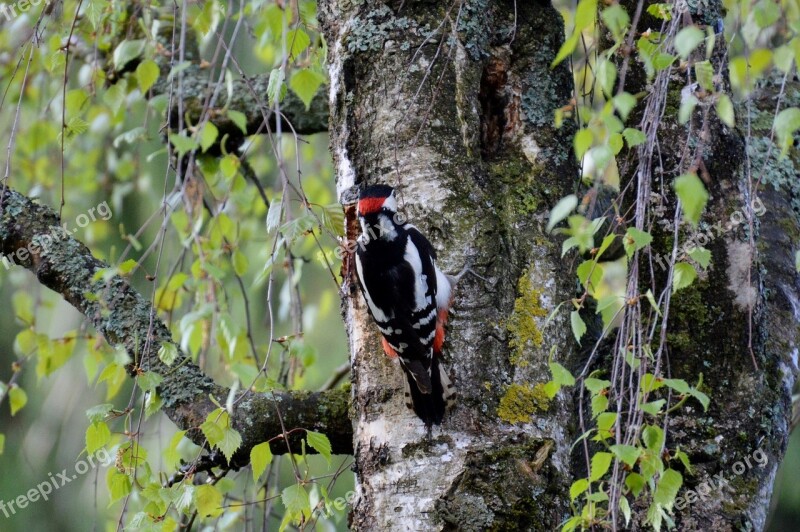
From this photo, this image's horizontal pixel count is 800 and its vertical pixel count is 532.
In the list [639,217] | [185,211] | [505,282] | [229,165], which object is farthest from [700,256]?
[185,211]

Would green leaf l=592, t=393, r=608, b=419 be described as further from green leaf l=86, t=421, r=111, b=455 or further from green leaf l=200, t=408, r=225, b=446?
green leaf l=86, t=421, r=111, b=455

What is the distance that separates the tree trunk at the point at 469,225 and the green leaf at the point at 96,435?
24.9 inches

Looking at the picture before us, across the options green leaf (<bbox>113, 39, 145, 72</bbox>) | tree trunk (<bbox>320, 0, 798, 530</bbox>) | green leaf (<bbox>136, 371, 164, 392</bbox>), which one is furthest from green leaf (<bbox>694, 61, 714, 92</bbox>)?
green leaf (<bbox>113, 39, 145, 72</bbox>)

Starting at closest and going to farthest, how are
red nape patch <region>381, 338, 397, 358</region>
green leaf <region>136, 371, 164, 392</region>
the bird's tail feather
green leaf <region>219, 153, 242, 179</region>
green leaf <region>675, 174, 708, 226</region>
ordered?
green leaf <region>675, 174, 708, 226</region>, the bird's tail feather, green leaf <region>136, 371, 164, 392</region>, red nape patch <region>381, 338, 397, 358</region>, green leaf <region>219, 153, 242, 179</region>

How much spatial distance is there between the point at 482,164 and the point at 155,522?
1.24 metres

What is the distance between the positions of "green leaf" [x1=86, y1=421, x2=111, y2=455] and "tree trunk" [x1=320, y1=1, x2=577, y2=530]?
0.63 m

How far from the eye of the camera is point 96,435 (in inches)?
84.2

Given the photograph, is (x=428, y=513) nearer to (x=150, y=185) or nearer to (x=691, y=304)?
(x=691, y=304)

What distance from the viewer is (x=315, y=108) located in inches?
131

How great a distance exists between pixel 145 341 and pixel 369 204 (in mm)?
738

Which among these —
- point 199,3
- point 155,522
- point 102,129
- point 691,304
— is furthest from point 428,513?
point 102,129

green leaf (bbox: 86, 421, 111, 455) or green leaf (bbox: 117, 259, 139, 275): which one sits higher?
green leaf (bbox: 117, 259, 139, 275)

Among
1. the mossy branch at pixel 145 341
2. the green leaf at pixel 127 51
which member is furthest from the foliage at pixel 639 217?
the green leaf at pixel 127 51

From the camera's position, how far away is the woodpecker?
6.74ft
